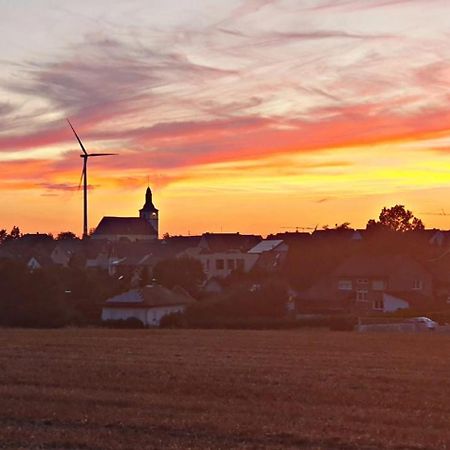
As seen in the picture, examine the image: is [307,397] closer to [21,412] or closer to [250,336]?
[21,412]

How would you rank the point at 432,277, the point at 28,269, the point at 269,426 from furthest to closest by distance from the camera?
1. the point at 432,277
2. the point at 28,269
3. the point at 269,426

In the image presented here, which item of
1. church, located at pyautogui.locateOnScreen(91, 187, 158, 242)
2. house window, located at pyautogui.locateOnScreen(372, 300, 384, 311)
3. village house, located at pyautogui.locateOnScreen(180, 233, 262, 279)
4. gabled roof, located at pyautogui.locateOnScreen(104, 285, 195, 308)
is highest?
church, located at pyautogui.locateOnScreen(91, 187, 158, 242)

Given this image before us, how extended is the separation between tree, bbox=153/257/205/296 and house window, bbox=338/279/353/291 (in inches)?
549

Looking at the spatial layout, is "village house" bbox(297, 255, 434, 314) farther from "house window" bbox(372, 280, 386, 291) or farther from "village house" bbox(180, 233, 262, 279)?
"village house" bbox(180, 233, 262, 279)

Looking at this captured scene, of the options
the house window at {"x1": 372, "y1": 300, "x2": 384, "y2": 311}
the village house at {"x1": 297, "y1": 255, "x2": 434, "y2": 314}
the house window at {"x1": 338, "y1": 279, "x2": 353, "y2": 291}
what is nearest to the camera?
the house window at {"x1": 372, "y1": 300, "x2": 384, "y2": 311}

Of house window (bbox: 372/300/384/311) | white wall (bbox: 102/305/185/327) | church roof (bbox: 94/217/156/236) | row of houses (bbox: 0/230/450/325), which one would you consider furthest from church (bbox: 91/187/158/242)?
white wall (bbox: 102/305/185/327)

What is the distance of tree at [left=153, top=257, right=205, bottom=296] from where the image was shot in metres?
95.2

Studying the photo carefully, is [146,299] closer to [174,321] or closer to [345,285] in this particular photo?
[174,321]

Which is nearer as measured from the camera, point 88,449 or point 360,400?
point 88,449

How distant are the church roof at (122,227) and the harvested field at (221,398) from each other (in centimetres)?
15343

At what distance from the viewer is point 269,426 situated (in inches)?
688

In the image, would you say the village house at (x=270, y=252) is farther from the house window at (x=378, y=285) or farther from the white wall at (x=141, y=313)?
the white wall at (x=141, y=313)

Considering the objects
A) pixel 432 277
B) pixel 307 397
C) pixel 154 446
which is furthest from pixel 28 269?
pixel 154 446

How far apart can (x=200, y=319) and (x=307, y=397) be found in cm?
4602
